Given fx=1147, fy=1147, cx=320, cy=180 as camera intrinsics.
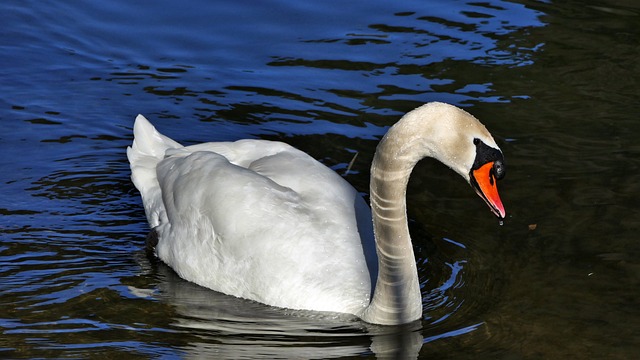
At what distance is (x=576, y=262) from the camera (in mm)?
7602

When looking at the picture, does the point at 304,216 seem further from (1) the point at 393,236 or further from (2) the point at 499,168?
(2) the point at 499,168

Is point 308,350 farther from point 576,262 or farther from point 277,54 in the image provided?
point 277,54

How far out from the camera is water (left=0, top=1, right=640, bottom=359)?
22.0 ft

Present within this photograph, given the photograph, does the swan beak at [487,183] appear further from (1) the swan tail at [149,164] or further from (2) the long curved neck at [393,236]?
(1) the swan tail at [149,164]

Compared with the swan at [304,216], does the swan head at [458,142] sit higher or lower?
higher

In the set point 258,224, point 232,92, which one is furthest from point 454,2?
point 258,224

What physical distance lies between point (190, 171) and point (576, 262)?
2.64 m

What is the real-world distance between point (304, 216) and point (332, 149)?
235cm

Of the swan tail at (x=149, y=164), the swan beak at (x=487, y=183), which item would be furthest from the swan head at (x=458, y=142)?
the swan tail at (x=149, y=164)

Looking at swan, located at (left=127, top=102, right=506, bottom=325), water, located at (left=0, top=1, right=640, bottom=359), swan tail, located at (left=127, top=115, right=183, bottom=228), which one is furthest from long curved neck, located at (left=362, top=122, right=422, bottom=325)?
swan tail, located at (left=127, top=115, right=183, bottom=228)

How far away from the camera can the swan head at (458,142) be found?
588 centimetres

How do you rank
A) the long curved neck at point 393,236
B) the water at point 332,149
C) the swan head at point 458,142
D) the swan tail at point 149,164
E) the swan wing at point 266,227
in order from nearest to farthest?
the swan head at point 458,142
the long curved neck at point 393,236
the water at point 332,149
the swan wing at point 266,227
the swan tail at point 149,164

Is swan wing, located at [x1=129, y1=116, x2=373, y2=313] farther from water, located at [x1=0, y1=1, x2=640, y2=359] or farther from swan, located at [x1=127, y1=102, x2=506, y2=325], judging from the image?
water, located at [x1=0, y1=1, x2=640, y2=359]

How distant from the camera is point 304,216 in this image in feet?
23.3
